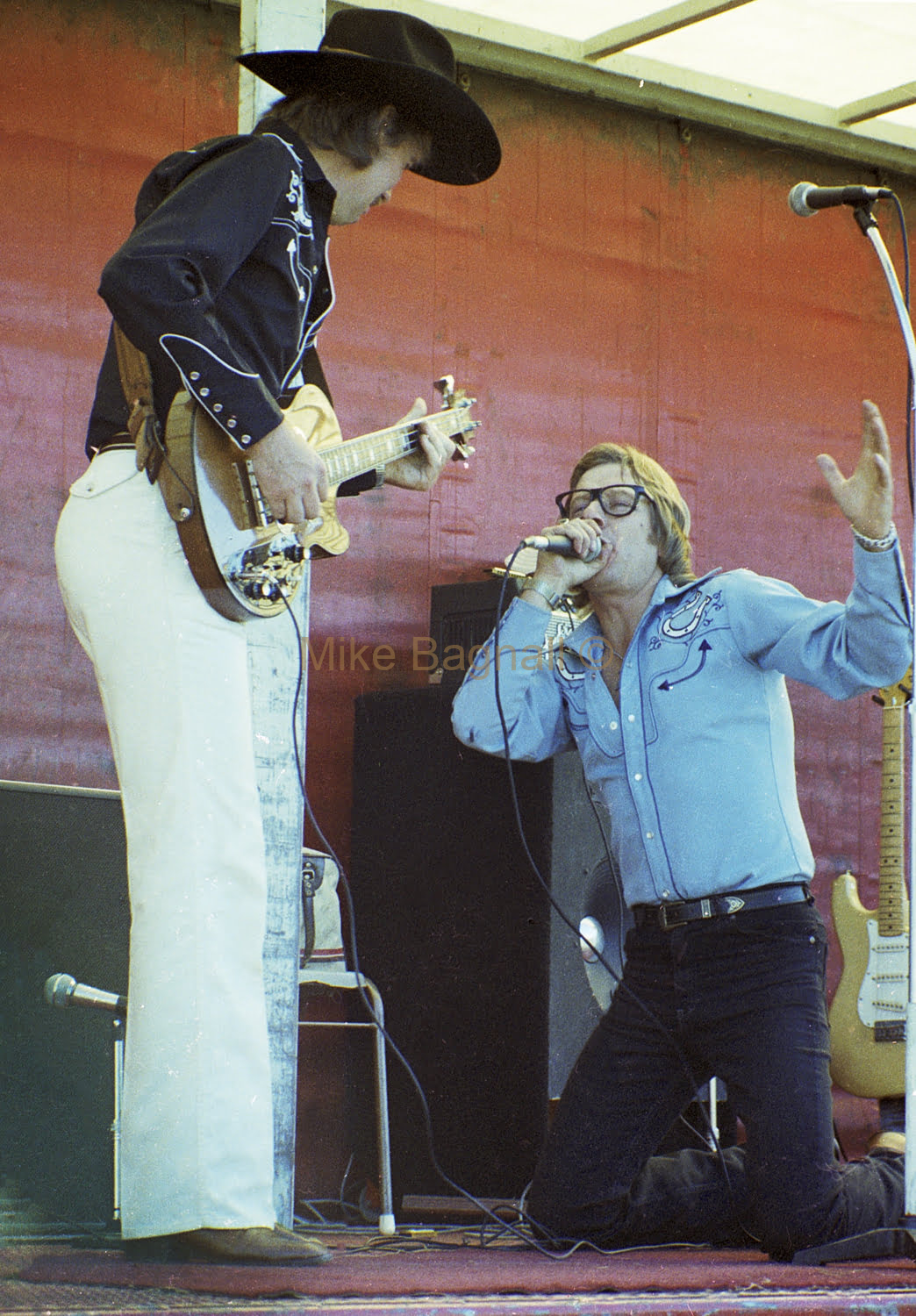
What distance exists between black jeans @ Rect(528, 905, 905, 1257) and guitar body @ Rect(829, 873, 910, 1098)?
45.7 inches

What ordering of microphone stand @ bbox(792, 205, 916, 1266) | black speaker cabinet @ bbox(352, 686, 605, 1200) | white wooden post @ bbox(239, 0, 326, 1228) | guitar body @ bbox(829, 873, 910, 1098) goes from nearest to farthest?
microphone stand @ bbox(792, 205, 916, 1266), white wooden post @ bbox(239, 0, 326, 1228), black speaker cabinet @ bbox(352, 686, 605, 1200), guitar body @ bbox(829, 873, 910, 1098)

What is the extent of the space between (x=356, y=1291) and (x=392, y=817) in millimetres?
2214

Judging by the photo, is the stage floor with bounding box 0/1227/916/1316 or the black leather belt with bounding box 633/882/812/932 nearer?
the stage floor with bounding box 0/1227/916/1316

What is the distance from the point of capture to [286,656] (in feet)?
10.7

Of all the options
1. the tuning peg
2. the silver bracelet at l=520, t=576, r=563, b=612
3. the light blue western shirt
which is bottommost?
the light blue western shirt

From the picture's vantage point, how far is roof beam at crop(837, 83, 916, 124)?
201 inches

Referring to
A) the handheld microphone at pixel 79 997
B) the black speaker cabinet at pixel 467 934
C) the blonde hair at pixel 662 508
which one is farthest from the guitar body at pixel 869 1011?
the handheld microphone at pixel 79 997

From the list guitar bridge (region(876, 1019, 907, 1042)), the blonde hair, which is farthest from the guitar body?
the blonde hair

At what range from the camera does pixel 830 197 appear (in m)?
2.69

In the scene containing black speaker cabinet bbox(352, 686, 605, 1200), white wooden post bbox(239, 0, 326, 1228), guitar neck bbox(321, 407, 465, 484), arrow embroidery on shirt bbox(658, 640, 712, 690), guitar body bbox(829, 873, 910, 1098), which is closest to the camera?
guitar neck bbox(321, 407, 465, 484)

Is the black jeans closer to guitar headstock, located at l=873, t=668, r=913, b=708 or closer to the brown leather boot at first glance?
the brown leather boot

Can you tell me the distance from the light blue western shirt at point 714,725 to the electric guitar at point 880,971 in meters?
1.26

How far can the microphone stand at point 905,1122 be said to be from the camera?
2373mm

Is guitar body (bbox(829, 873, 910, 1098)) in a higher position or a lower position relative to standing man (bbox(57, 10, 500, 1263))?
lower
